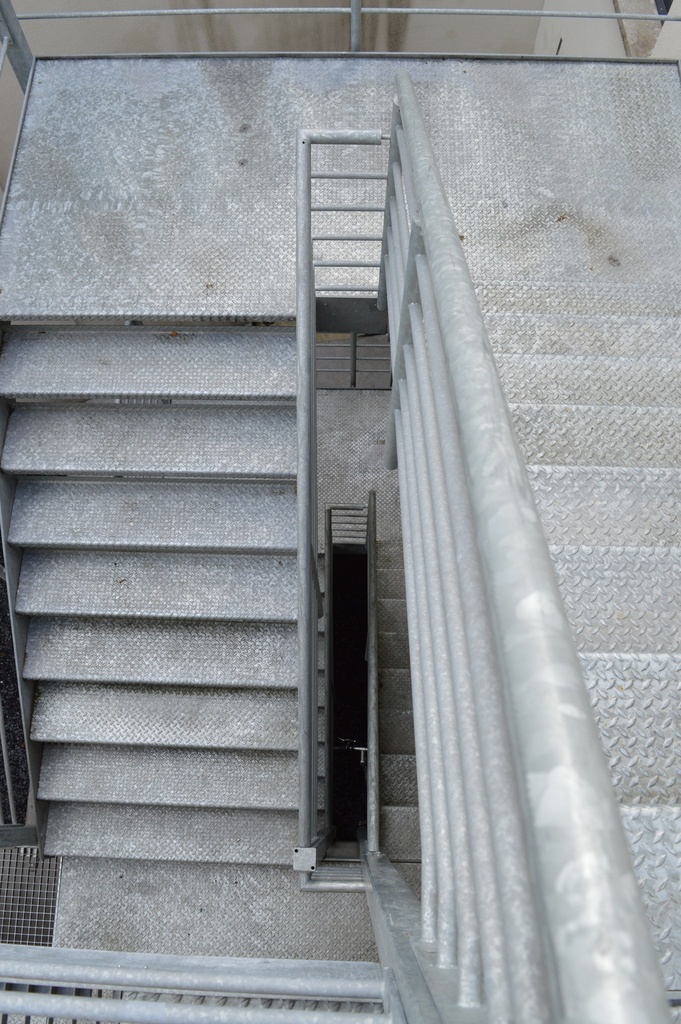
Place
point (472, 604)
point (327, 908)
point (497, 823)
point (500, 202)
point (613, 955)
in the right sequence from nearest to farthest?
point (613, 955) < point (497, 823) < point (472, 604) < point (500, 202) < point (327, 908)

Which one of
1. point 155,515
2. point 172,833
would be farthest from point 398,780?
point 155,515

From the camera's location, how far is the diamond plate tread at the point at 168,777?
9.23 ft

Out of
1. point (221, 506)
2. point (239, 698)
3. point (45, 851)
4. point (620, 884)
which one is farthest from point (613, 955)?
point (45, 851)

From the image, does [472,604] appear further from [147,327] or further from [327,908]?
[327,908]

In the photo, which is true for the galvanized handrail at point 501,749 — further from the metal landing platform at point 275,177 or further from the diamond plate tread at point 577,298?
the metal landing platform at point 275,177

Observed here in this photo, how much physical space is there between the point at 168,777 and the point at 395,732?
1.04 meters

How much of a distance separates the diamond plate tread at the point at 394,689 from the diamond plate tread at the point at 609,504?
73.3 inches

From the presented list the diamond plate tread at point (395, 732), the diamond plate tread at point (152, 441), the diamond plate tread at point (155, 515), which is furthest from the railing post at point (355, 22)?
the diamond plate tread at point (395, 732)

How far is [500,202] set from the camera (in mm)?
2801

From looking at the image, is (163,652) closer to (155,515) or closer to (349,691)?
(155,515)

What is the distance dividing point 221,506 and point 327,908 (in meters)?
1.74

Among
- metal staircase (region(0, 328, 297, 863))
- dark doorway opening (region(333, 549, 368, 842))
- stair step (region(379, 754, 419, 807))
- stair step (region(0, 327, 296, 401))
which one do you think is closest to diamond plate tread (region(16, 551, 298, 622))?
metal staircase (region(0, 328, 297, 863))

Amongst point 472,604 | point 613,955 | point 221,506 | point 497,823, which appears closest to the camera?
point 613,955

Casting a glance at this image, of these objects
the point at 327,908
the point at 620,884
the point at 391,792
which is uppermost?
the point at 391,792
